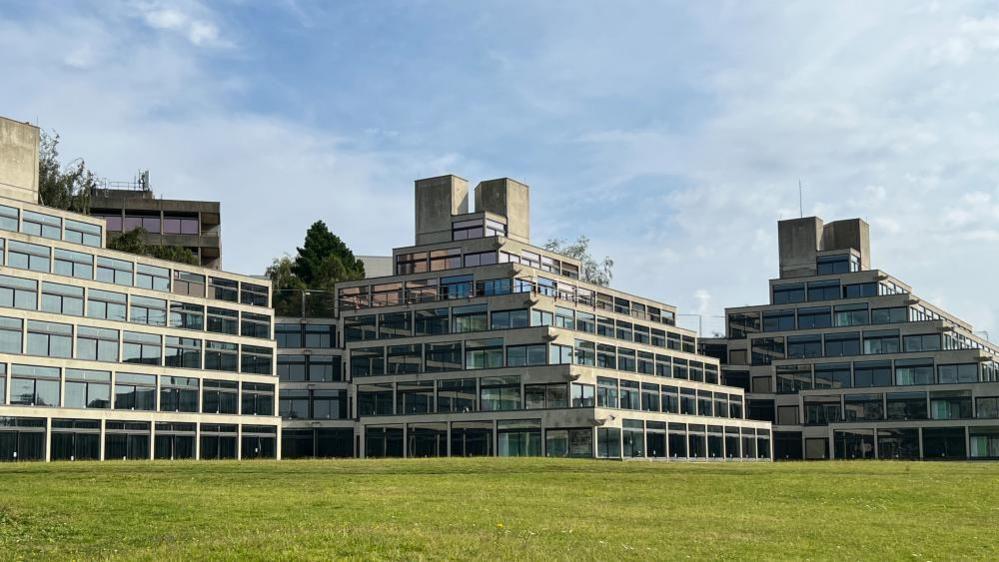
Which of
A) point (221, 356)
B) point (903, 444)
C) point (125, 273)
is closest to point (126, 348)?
point (125, 273)

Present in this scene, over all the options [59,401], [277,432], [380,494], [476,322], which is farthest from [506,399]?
[380,494]

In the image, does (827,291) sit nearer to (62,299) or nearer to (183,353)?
(183,353)

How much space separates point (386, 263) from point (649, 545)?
14473cm

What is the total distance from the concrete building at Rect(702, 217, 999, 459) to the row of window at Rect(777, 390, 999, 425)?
0.11 m

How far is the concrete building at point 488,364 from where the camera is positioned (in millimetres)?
105062

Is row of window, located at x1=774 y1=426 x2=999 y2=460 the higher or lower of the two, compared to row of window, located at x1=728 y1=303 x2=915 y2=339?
lower

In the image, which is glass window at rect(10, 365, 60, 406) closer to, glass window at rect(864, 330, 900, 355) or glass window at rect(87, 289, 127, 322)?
glass window at rect(87, 289, 127, 322)

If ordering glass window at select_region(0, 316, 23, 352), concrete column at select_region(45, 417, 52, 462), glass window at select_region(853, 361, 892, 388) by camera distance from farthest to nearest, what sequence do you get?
glass window at select_region(853, 361, 892, 388) < concrete column at select_region(45, 417, 52, 462) < glass window at select_region(0, 316, 23, 352)

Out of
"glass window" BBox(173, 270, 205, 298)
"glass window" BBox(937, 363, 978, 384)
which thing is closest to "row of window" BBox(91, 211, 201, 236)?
"glass window" BBox(173, 270, 205, 298)

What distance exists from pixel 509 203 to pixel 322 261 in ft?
99.8

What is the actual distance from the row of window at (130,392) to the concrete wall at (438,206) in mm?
24963

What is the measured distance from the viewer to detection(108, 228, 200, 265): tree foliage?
123 metres

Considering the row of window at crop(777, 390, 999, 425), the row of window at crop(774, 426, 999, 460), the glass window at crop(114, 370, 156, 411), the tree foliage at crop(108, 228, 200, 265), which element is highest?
the tree foliage at crop(108, 228, 200, 265)

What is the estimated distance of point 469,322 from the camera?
113 m
